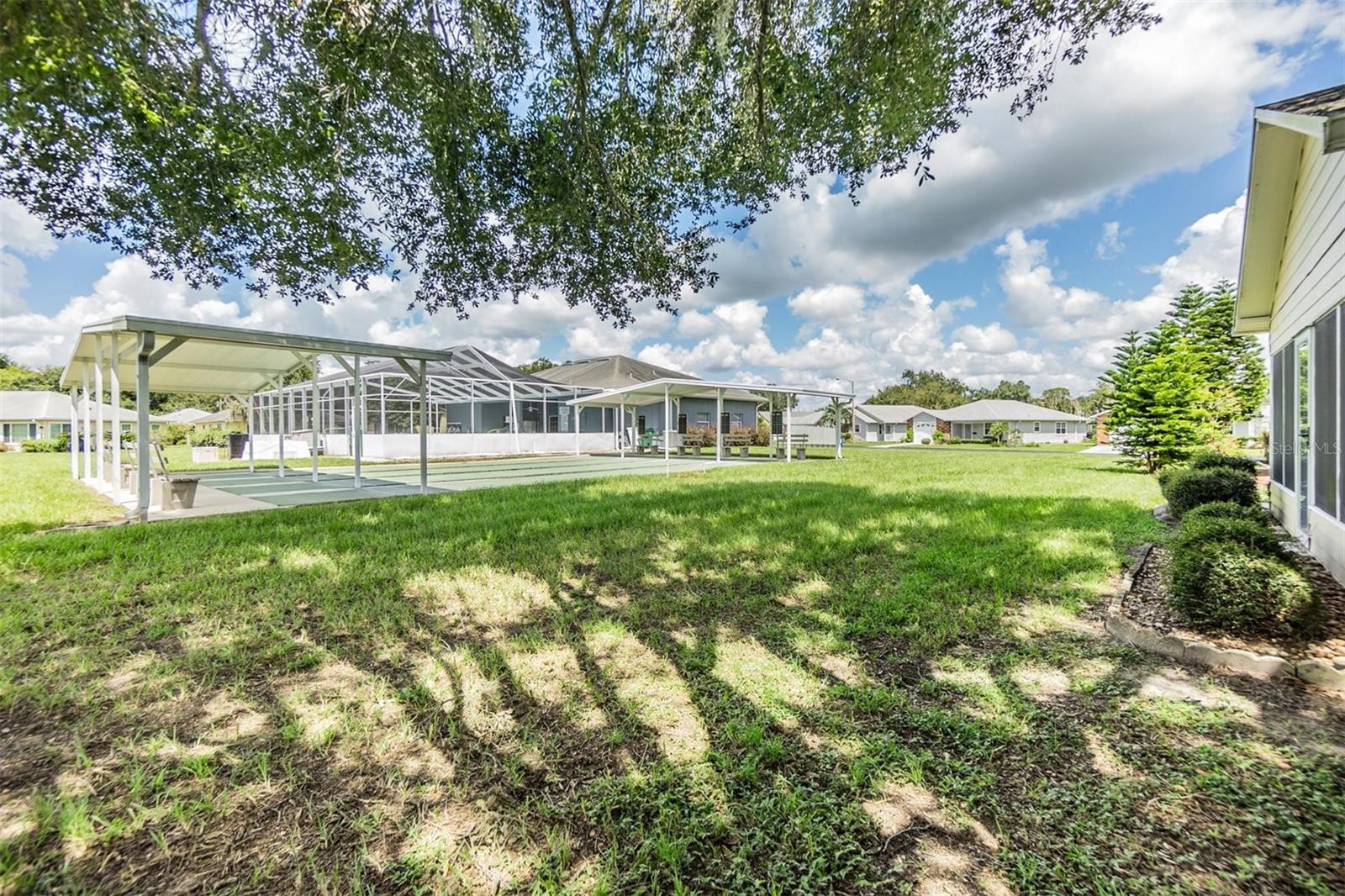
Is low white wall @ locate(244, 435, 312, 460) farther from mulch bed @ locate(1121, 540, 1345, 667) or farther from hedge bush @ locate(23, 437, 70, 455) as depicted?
mulch bed @ locate(1121, 540, 1345, 667)

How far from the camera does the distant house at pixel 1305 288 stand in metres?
4.29

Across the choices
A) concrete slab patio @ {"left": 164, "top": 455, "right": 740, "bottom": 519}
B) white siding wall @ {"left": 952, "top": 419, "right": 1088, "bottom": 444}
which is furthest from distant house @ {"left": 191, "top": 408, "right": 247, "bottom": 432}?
white siding wall @ {"left": 952, "top": 419, "right": 1088, "bottom": 444}

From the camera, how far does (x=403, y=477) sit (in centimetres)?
1445

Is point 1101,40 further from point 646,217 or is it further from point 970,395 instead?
point 970,395

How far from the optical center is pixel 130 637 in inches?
149

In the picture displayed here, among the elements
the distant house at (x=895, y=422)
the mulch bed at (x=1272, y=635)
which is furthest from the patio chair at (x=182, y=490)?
the distant house at (x=895, y=422)

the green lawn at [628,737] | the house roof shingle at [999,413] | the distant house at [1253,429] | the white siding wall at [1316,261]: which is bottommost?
the green lawn at [628,737]

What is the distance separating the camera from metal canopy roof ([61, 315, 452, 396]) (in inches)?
303

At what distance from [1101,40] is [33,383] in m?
73.5

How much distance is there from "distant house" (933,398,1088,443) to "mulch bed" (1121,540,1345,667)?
53082mm

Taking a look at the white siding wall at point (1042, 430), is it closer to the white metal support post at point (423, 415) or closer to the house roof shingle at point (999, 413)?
the house roof shingle at point (999, 413)

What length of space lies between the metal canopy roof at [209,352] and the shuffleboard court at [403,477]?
2.44m

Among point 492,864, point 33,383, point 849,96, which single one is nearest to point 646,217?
point 849,96

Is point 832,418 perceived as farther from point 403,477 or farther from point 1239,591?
point 1239,591
